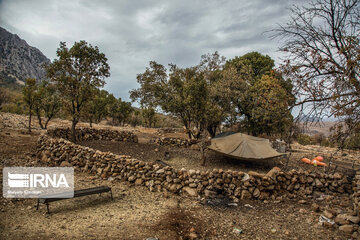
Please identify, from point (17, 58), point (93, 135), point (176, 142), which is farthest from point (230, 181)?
point (17, 58)

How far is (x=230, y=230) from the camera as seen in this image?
459 cm

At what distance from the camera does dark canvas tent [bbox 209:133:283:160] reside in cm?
945

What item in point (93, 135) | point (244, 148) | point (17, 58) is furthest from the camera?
point (17, 58)

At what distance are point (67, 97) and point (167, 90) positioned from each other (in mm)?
6091

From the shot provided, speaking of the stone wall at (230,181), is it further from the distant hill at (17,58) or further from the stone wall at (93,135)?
the distant hill at (17,58)

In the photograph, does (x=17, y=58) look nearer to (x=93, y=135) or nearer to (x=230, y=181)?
(x=93, y=135)

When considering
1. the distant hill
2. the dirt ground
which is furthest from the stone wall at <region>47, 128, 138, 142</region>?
the distant hill

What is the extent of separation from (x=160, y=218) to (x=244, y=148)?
247 inches

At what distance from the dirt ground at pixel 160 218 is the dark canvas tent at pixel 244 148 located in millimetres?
3150

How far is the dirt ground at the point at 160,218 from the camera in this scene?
4148 millimetres

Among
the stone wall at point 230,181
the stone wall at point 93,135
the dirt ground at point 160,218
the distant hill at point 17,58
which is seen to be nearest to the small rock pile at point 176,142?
the stone wall at point 93,135

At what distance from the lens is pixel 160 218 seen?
491 cm

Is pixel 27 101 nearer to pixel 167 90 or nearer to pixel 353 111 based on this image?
pixel 167 90

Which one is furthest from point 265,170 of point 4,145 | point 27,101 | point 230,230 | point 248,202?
point 27,101
